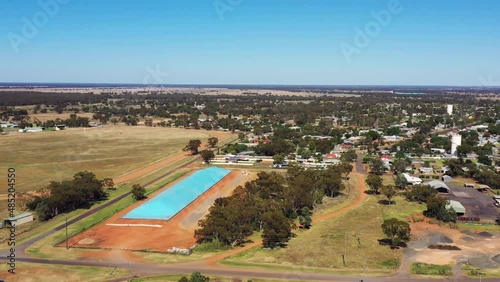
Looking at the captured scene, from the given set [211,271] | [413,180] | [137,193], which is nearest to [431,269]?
[211,271]

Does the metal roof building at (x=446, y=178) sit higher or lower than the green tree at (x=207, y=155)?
lower

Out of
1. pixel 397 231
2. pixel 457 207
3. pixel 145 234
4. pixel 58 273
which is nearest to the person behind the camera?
pixel 58 273

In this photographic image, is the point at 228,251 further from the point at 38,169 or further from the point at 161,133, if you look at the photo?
the point at 161,133

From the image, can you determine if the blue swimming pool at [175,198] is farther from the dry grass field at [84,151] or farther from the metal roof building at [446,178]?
the metal roof building at [446,178]

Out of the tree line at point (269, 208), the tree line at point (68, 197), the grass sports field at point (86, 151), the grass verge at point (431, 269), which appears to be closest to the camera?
the grass verge at point (431, 269)

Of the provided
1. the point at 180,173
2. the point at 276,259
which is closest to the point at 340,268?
the point at 276,259

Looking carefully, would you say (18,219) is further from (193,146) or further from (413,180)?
(413,180)

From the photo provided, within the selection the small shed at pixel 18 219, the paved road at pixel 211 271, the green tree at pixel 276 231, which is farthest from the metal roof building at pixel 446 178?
the small shed at pixel 18 219
